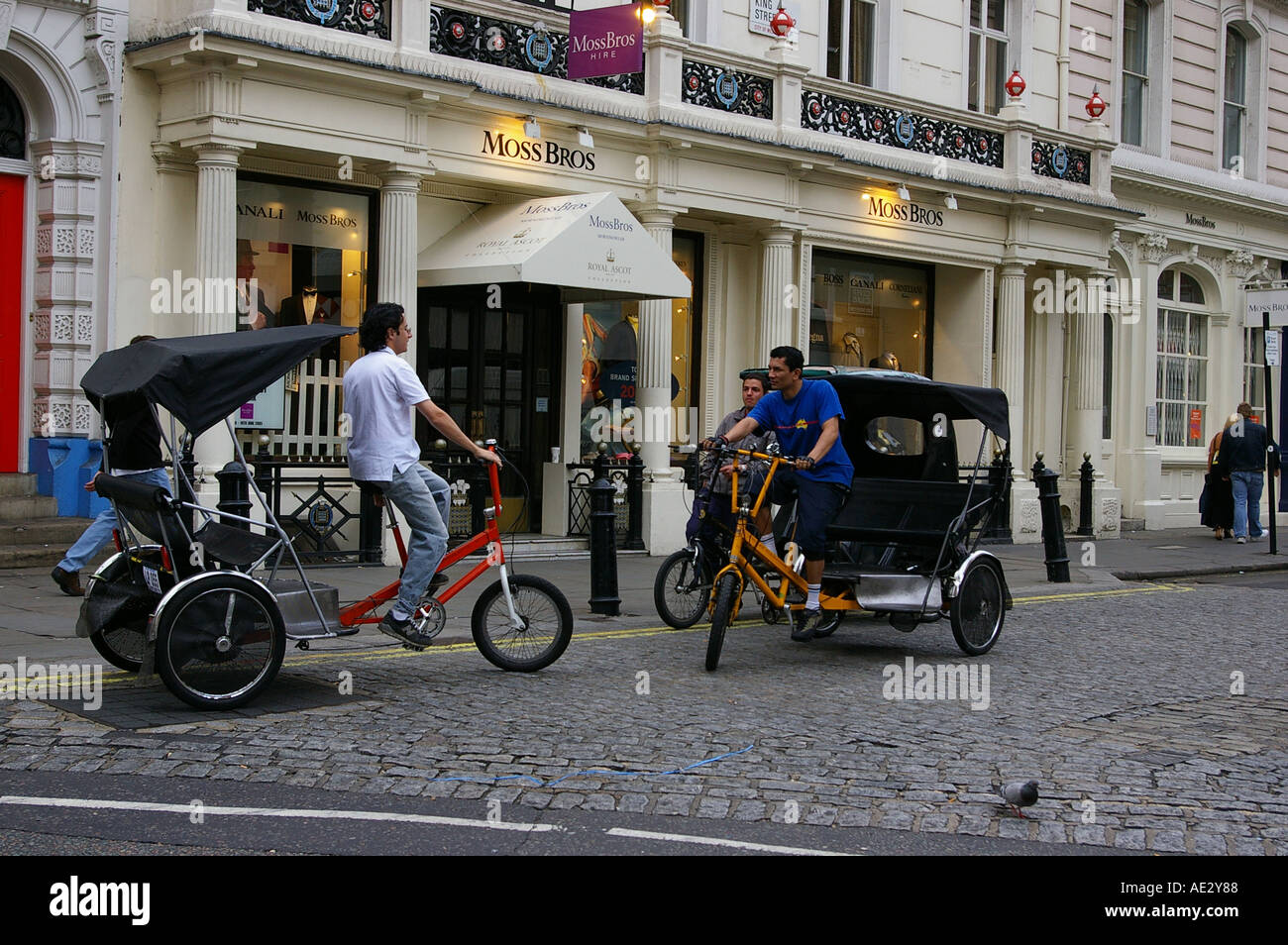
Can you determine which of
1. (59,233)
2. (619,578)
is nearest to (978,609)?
(619,578)

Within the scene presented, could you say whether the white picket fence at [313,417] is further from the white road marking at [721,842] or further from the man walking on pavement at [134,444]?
the white road marking at [721,842]

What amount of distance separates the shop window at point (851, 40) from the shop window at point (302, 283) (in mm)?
8041

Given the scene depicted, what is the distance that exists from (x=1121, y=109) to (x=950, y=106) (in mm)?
5682

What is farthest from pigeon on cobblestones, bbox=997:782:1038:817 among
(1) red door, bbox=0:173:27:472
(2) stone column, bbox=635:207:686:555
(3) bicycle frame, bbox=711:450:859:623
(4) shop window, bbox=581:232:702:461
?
(4) shop window, bbox=581:232:702:461

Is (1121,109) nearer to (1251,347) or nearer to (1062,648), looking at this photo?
(1251,347)

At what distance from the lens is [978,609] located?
1006 cm

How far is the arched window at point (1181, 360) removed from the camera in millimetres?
25562

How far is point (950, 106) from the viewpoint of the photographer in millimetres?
20906

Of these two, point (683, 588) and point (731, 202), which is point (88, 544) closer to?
point (683, 588)

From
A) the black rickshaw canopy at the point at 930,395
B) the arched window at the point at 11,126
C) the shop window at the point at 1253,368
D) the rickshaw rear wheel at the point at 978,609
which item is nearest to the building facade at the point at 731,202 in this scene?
the shop window at the point at 1253,368

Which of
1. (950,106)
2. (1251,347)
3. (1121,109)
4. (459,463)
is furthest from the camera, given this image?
(1251,347)

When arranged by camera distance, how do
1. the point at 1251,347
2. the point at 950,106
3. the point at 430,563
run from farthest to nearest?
the point at 1251,347 → the point at 950,106 → the point at 430,563
